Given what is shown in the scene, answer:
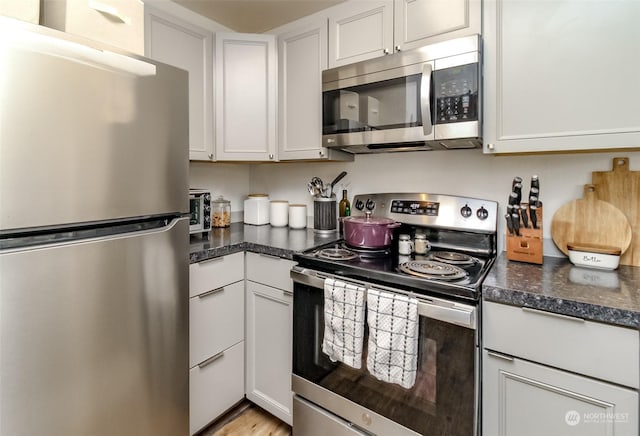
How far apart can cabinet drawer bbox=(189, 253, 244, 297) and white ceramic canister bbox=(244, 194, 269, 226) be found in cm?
62

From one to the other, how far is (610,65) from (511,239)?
0.70 meters

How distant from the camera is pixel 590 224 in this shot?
4.49ft

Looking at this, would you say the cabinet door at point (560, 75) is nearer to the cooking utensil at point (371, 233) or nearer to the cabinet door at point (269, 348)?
the cooking utensil at point (371, 233)

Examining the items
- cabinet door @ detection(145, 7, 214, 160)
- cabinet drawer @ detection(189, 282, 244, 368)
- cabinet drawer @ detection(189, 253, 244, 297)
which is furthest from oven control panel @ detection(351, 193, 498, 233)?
cabinet door @ detection(145, 7, 214, 160)

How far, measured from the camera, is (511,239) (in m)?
1.39

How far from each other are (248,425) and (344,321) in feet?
3.13

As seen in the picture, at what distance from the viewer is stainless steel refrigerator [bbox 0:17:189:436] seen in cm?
84

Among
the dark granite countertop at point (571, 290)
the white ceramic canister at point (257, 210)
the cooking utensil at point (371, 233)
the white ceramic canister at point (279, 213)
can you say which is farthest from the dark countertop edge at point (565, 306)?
the white ceramic canister at point (257, 210)

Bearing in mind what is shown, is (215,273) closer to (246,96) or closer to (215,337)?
(215,337)

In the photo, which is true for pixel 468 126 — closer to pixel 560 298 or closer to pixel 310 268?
pixel 560 298

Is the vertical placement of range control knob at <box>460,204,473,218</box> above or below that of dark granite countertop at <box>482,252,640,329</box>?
above

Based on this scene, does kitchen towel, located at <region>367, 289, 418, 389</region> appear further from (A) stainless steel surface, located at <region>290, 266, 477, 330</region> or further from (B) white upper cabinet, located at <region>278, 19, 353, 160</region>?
(B) white upper cabinet, located at <region>278, 19, 353, 160</region>

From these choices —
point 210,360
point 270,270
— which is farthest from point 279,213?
point 210,360

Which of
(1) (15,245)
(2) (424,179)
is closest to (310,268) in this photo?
(2) (424,179)
